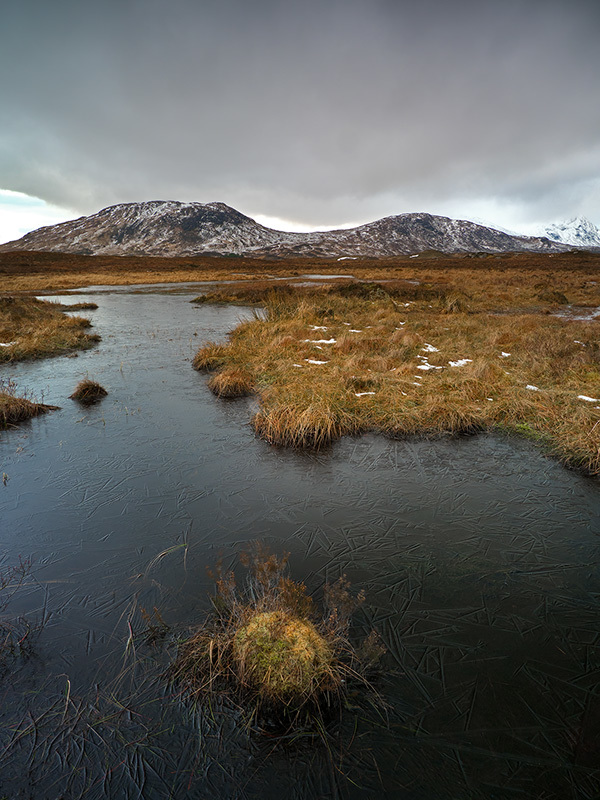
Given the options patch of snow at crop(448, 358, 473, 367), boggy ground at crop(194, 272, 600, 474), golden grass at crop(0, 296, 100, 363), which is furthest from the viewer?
golden grass at crop(0, 296, 100, 363)

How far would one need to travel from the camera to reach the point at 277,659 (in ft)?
11.4

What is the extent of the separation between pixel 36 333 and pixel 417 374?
16.1m

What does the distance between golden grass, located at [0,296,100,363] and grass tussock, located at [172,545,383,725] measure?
15.8m

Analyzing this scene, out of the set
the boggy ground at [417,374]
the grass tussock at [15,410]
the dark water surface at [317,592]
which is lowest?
the dark water surface at [317,592]

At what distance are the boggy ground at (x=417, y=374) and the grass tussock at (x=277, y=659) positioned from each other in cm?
485

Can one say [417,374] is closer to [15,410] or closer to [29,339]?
[15,410]

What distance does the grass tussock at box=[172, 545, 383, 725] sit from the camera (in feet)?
11.1

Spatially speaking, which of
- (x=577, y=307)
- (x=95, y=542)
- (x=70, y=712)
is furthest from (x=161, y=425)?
(x=577, y=307)

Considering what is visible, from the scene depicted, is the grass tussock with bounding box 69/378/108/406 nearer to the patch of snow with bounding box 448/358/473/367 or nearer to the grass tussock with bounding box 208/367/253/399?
the grass tussock with bounding box 208/367/253/399

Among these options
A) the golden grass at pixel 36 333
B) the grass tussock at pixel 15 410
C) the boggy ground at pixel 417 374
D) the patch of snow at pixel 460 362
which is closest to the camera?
the boggy ground at pixel 417 374

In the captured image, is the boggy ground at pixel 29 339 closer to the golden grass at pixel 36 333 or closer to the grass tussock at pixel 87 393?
the golden grass at pixel 36 333

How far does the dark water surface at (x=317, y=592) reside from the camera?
3.04 metres

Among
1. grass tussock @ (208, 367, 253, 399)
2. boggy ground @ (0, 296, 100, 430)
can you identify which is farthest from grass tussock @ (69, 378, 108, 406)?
grass tussock @ (208, 367, 253, 399)

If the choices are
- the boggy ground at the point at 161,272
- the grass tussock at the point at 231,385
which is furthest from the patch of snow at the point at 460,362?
the boggy ground at the point at 161,272
